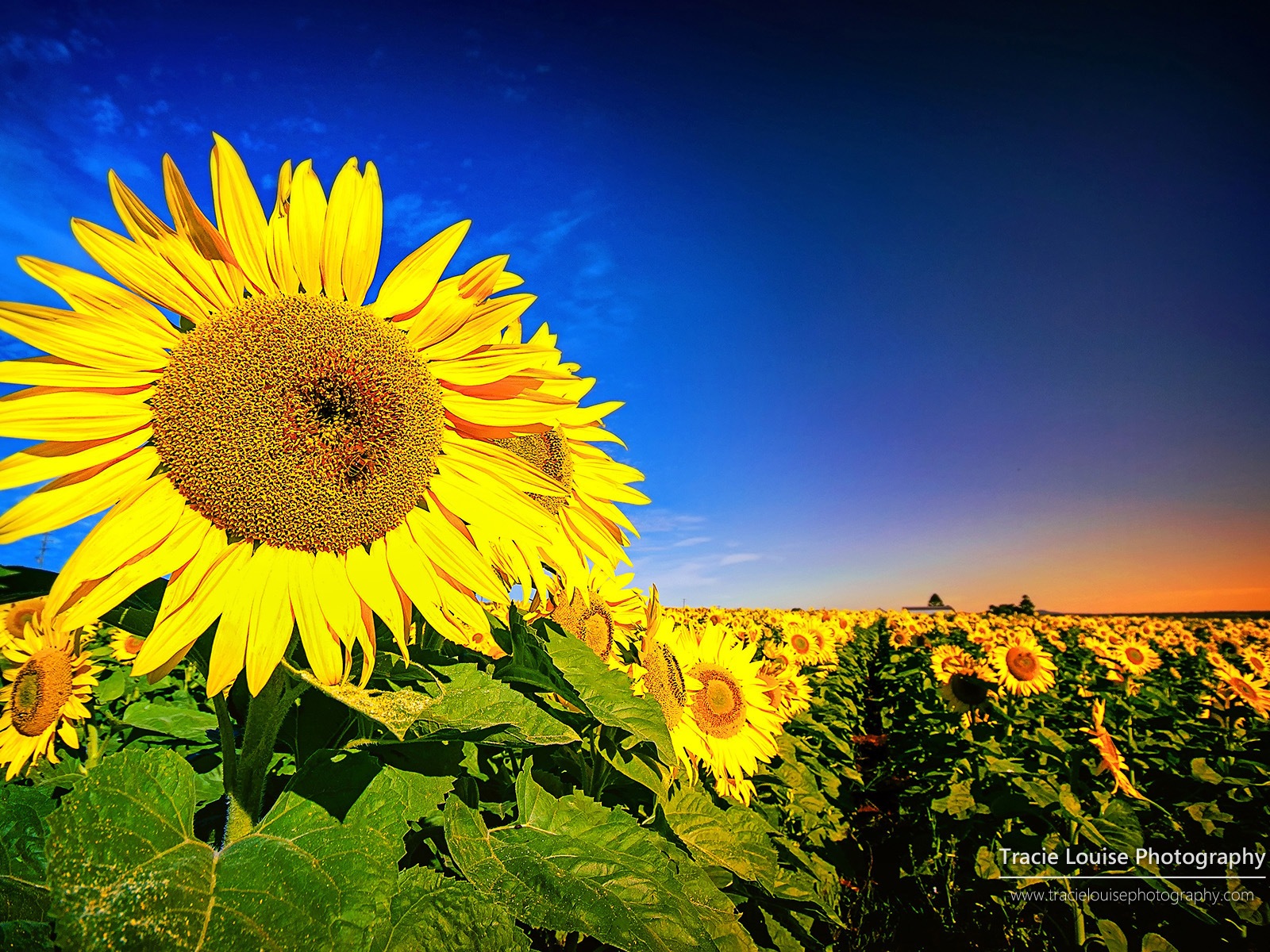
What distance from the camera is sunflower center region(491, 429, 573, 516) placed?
225 centimetres

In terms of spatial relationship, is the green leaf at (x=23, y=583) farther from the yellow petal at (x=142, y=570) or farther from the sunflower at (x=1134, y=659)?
the sunflower at (x=1134, y=659)

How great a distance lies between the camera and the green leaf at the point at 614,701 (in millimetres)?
1782

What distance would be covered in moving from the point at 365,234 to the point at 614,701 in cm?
138

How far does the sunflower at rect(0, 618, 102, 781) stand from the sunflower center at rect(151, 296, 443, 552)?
2.92 meters

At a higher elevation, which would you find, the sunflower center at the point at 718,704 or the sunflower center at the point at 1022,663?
the sunflower center at the point at 1022,663

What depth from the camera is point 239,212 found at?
1435 millimetres

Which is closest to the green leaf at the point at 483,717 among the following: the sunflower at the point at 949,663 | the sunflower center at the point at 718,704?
the sunflower center at the point at 718,704

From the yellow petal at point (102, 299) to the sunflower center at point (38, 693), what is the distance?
129 inches

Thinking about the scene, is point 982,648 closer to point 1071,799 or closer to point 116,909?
point 1071,799

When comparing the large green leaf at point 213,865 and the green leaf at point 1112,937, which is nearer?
the large green leaf at point 213,865

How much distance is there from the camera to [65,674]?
144 inches

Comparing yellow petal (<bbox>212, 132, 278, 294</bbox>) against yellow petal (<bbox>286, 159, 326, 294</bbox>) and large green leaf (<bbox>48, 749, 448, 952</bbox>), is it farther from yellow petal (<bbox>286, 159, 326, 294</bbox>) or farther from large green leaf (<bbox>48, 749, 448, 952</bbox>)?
large green leaf (<bbox>48, 749, 448, 952</bbox>)

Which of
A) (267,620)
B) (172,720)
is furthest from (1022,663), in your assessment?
(267,620)

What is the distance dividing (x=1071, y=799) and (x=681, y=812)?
489cm
